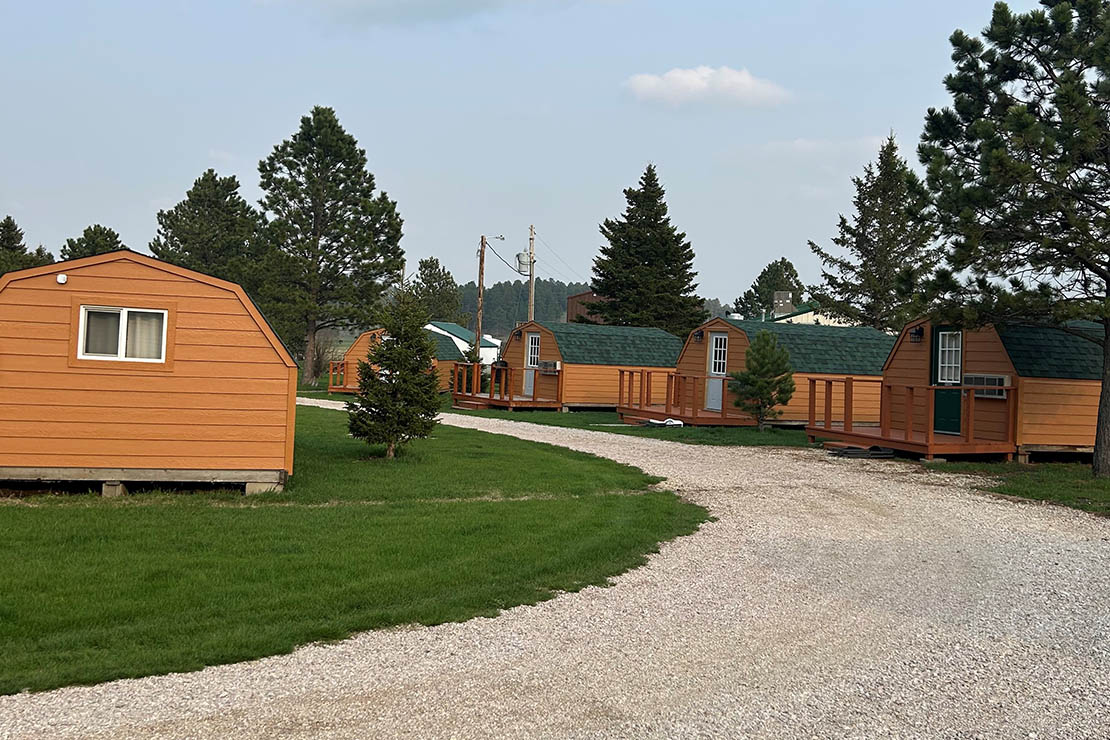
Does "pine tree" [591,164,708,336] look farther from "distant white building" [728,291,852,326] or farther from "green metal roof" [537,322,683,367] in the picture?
"green metal roof" [537,322,683,367]

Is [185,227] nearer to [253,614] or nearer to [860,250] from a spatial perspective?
[860,250]

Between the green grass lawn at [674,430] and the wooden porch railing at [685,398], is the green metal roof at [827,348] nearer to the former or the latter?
the wooden porch railing at [685,398]

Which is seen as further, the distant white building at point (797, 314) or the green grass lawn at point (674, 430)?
the distant white building at point (797, 314)

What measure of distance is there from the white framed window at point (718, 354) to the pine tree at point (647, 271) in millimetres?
22377

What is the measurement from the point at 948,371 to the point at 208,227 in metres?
44.4

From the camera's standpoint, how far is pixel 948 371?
56.0 feet

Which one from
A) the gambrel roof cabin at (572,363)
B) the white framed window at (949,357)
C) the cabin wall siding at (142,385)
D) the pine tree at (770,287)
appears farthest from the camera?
the pine tree at (770,287)

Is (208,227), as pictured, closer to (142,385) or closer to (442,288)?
(442,288)

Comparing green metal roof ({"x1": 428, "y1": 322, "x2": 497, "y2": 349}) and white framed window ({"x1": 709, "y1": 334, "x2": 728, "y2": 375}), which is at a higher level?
green metal roof ({"x1": 428, "y1": 322, "x2": 497, "y2": 349})

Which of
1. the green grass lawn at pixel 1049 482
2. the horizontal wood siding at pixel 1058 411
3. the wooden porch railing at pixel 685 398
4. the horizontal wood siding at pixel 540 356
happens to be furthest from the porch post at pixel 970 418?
the horizontal wood siding at pixel 540 356

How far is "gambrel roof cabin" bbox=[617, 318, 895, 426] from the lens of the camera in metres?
22.8

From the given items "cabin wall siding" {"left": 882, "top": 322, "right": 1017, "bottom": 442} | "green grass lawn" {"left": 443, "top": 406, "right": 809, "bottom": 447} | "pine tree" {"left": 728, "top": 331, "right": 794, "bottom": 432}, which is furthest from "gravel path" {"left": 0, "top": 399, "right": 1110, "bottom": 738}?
"pine tree" {"left": 728, "top": 331, "right": 794, "bottom": 432}

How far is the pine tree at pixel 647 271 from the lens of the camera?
47.3 meters

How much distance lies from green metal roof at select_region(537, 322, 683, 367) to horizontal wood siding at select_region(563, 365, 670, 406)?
0.22 meters
